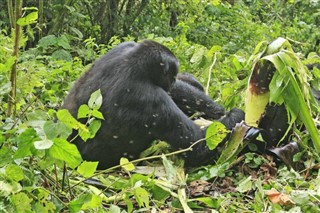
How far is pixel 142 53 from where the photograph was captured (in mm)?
3096

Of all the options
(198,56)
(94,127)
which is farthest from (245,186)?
(198,56)

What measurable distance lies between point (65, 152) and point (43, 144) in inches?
3.8

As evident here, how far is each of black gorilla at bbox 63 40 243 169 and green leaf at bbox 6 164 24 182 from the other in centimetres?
119

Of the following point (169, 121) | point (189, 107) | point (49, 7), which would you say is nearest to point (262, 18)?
point (49, 7)

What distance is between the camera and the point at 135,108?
117 inches

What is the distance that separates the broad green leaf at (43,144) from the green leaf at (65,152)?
0.03 meters

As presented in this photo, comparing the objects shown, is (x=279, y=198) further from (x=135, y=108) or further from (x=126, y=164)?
(x=135, y=108)

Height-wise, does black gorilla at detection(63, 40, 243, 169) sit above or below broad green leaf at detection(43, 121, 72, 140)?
below

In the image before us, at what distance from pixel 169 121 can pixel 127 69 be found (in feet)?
1.04

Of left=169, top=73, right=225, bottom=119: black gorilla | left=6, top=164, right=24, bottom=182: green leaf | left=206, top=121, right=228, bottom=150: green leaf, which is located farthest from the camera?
left=169, top=73, right=225, bottom=119: black gorilla

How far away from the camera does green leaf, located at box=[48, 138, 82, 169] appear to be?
173cm

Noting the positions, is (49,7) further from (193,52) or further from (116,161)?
(116,161)

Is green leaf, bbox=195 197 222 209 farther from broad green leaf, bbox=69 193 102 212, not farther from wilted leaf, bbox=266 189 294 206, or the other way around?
broad green leaf, bbox=69 193 102 212

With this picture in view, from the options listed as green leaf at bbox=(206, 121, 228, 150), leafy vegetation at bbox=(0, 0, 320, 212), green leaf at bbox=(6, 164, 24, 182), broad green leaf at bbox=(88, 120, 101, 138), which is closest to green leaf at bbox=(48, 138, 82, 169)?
leafy vegetation at bbox=(0, 0, 320, 212)
